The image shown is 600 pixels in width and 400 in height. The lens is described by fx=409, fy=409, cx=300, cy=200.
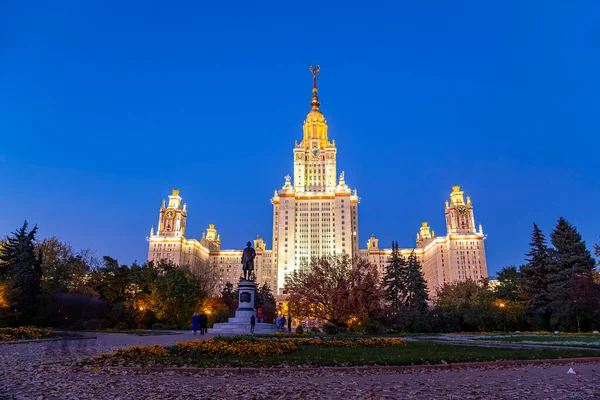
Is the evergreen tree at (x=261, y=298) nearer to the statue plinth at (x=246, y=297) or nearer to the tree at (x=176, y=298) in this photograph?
the tree at (x=176, y=298)

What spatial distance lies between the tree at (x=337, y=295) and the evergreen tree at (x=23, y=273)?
25.2m

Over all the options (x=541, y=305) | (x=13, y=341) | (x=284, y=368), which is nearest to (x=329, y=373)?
(x=284, y=368)

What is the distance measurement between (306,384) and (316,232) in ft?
443

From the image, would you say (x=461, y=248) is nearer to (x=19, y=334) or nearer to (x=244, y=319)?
(x=244, y=319)

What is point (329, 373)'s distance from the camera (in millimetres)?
11578

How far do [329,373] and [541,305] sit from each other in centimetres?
4323

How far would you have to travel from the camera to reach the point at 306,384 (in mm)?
9898

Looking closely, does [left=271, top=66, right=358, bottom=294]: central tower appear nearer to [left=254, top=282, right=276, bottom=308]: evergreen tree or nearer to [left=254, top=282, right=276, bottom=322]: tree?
[left=254, top=282, right=276, bottom=308]: evergreen tree

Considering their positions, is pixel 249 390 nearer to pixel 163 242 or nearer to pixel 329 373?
pixel 329 373

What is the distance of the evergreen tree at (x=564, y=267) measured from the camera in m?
40.1

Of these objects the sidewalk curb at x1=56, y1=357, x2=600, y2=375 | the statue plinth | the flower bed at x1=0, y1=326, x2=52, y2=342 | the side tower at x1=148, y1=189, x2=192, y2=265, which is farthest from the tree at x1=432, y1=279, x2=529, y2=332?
the side tower at x1=148, y1=189, x2=192, y2=265

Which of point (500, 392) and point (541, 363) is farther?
point (541, 363)

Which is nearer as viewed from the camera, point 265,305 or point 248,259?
point 248,259

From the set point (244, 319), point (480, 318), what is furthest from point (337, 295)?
point (480, 318)
